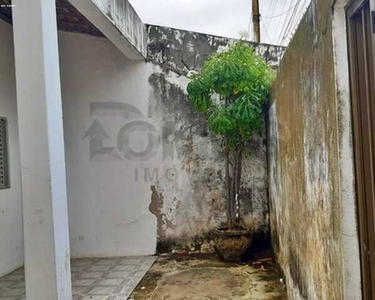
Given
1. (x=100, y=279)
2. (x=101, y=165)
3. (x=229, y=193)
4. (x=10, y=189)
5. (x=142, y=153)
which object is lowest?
(x=100, y=279)

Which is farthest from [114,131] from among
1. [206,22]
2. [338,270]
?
[206,22]

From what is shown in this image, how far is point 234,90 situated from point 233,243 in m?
1.92

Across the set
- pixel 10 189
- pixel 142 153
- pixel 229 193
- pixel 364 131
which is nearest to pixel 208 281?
pixel 229 193

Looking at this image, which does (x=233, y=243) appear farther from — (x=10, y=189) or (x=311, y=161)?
(x=10, y=189)

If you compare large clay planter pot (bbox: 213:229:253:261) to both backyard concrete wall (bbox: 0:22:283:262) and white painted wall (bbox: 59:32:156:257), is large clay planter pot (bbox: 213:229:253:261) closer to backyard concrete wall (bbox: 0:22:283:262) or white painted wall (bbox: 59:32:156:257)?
backyard concrete wall (bbox: 0:22:283:262)

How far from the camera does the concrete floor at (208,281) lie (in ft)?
11.9

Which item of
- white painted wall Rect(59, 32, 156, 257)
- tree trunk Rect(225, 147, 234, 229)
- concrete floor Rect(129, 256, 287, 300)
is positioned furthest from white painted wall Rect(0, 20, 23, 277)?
tree trunk Rect(225, 147, 234, 229)

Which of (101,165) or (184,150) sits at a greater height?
(184,150)

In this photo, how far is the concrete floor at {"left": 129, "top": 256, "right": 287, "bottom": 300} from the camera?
3637 mm

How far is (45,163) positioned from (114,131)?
2.99 metres

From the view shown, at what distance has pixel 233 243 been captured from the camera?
15.6 ft

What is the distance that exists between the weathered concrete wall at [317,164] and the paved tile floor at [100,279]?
5.93 ft

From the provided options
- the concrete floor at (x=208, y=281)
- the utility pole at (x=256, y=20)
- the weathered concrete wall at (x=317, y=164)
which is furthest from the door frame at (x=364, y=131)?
the utility pole at (x=256, y=20)

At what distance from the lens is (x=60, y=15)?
471 cm
